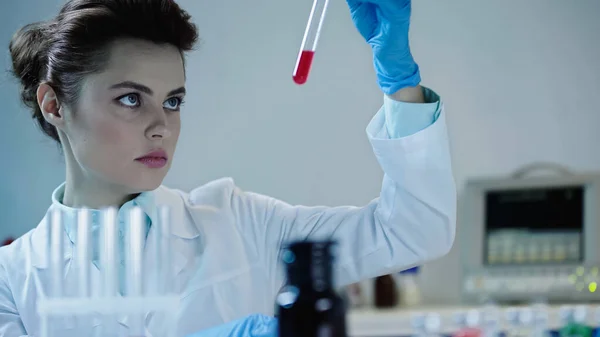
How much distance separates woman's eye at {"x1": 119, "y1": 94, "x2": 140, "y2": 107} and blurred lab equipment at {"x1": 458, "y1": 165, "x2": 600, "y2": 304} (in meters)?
1.75

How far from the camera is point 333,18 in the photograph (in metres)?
3.24

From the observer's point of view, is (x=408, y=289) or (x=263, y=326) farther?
(x=408, y=289)

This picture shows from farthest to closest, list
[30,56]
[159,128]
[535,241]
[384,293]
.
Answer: [384,293] < [535,241] < [30,56] < [159,128]

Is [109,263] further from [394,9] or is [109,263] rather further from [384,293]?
[384,293]

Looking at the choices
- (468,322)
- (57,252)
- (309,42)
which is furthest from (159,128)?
(468,322)

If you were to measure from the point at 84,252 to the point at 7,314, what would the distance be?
61cm

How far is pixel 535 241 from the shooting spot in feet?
9.14

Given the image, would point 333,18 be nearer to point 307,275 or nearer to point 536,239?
point 536,239

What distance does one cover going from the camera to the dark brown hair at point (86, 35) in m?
1.48

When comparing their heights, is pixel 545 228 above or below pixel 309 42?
below

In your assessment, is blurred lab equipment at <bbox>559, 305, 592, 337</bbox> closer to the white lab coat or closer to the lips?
the white lab coat

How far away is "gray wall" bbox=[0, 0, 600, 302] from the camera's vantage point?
3117mm

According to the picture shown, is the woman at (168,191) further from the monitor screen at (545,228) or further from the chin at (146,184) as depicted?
the monitor screen at (545,228)

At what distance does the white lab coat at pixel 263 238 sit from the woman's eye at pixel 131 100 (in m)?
0.20
